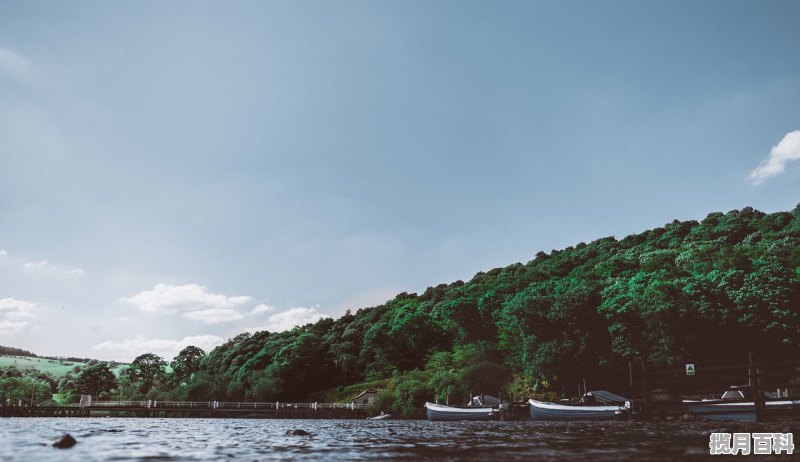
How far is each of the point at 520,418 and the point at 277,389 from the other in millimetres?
62921

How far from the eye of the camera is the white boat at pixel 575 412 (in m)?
51.2

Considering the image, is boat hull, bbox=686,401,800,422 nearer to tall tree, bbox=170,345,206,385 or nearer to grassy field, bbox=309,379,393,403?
grassy field, bbox=309,379,393,403

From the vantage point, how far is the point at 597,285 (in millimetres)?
82562

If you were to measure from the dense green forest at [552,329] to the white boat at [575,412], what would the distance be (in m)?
17.0

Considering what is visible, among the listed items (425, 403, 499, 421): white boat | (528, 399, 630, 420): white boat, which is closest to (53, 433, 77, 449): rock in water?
(528, 399, 630, 420): white boat

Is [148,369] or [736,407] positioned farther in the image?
[148,369]

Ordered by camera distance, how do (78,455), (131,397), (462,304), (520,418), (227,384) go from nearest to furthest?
1. (78,455)
2. (520,418)
3. (462,304)
4. (227,384)
5. (131,397)

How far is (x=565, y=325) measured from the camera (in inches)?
2975

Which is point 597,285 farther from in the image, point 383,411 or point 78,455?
point 78,455

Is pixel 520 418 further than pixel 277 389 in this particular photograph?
No

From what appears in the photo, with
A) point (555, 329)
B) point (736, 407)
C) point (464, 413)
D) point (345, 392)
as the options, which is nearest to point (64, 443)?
point (736, 407)

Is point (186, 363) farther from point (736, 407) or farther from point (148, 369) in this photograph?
point (736, 407)

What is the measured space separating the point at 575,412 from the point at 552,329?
23853 mm

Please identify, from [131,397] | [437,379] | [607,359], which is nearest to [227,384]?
[131,397]
